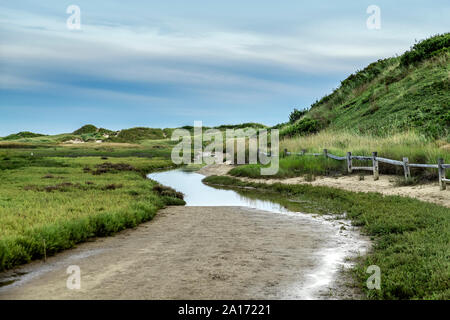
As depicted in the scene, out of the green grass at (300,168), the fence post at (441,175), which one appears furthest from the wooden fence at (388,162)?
the green grass at (300,168)

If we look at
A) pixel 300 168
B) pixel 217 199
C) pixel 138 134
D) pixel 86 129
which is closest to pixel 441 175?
pixel 217 199

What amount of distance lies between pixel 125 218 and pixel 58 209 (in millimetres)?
2647

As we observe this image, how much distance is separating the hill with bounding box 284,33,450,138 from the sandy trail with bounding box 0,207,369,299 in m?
22.5

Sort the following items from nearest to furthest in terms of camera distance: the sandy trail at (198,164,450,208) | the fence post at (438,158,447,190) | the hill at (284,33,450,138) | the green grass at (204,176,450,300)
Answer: the green grass at (204,176,450,300) < the sandy trail at (198,164,450,208) < the fence post at (438,158,447,190) < the hill at (284,33,450,138)

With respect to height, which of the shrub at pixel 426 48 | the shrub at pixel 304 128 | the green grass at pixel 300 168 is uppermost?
the shrub at pixel 426 48

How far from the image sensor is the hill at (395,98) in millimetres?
36250

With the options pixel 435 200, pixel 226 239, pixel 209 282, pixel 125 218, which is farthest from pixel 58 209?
pixel 435 200

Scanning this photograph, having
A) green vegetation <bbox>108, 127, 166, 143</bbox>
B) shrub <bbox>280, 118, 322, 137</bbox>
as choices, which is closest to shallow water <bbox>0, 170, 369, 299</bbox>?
shrub <bbox>280, 118, 322, 137</bbox>

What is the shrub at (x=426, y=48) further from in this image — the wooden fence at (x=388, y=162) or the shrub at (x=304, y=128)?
the wooden fence at (x=388, y=162)

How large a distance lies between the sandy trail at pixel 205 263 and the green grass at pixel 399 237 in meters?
0.66

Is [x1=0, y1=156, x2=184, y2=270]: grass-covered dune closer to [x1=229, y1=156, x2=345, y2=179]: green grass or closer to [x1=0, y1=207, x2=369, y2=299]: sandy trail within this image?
[x1=0, y1=207, x2=369, y2=299]: sandy trail

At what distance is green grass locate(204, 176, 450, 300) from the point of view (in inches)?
301

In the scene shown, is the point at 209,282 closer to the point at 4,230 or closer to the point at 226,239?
the point at 226,239
